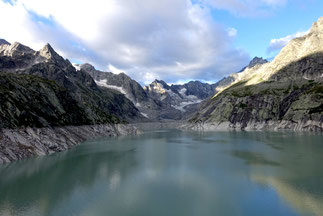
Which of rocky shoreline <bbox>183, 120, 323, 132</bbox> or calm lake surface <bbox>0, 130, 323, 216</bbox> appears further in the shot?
rocky shoreline <bbox>183, 120, 323, 132</bbox>

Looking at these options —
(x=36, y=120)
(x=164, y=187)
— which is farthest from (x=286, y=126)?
(x=36, y=120)

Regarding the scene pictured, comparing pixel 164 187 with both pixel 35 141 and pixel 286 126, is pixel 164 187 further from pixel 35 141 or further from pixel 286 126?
pixel 286 126

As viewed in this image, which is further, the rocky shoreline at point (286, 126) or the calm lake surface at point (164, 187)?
the rocky shoreline at point (286, 126)

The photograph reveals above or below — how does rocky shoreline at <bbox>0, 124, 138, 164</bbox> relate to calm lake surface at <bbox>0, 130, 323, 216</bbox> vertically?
above

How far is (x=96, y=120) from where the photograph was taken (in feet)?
456

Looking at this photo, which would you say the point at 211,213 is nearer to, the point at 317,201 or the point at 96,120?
the point at 317,201

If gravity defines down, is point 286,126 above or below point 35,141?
above

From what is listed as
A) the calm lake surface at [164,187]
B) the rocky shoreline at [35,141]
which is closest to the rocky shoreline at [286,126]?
the calm lake surface at [164,187]

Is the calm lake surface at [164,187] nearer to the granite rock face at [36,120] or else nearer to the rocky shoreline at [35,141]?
the rocky shoreline at [35,141]

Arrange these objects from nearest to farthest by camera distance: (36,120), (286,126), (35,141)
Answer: (35,141)
(36,120)
(286,126)

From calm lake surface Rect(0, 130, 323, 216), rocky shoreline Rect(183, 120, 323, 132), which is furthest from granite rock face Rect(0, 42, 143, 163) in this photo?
rocky shoreline Rect(183, 120, 323, 132)

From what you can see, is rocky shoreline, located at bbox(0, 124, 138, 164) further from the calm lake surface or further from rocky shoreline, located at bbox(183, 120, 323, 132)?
rocky shoreline, located at bbox(183, 120, 323, 132)

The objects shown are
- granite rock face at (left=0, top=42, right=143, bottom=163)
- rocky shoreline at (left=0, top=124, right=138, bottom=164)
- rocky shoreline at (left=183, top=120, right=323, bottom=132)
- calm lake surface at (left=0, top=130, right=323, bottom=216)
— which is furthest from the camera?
rocky shoreline at (left=183, top=120, right=323, bottom=132)

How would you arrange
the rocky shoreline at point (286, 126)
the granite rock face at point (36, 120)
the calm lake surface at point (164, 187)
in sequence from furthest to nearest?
1. the rocky shoreline at point (286, 126)
2. the granite rock face at point (36, 120)
3. the calm lake surface at point (164, 187)
